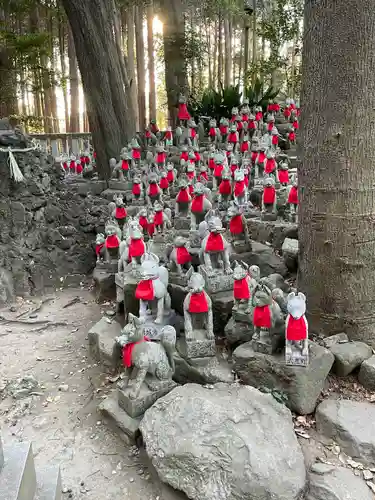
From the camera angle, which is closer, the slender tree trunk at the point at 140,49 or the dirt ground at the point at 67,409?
the dirt ground at the point at 67,409

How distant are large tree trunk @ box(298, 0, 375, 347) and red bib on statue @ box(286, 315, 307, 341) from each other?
772 millimetres

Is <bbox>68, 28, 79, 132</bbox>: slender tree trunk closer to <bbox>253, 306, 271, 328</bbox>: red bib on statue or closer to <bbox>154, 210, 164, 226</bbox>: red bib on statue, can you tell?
<bbox>154, 210, 164, 226</bbox>: red bib on statue

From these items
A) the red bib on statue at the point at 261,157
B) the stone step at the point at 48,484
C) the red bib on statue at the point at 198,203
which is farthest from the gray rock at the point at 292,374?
the red bib on statue at the point at 261,157

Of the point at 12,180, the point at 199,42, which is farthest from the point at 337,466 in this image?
the point at 199,42

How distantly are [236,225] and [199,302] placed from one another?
4.58 feet

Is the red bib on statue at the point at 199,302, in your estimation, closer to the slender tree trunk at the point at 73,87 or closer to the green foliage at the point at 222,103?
the green foliage at the point at 222,103

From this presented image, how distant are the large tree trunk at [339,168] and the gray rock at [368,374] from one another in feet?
1.10

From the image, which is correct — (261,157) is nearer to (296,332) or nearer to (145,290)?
(145,290)

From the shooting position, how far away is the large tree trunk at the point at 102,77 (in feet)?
29.1

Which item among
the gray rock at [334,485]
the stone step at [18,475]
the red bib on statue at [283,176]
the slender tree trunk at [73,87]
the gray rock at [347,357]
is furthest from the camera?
the slender tree trunk at [73,87]

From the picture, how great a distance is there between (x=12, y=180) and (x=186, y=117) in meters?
4.62

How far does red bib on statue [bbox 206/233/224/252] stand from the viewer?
429cm

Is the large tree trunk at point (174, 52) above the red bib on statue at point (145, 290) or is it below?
above

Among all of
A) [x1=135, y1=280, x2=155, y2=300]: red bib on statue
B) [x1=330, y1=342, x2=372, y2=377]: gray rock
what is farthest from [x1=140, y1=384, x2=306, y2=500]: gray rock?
[x1=135, y1=280, x2=155, y2=300]: red bib on statue
